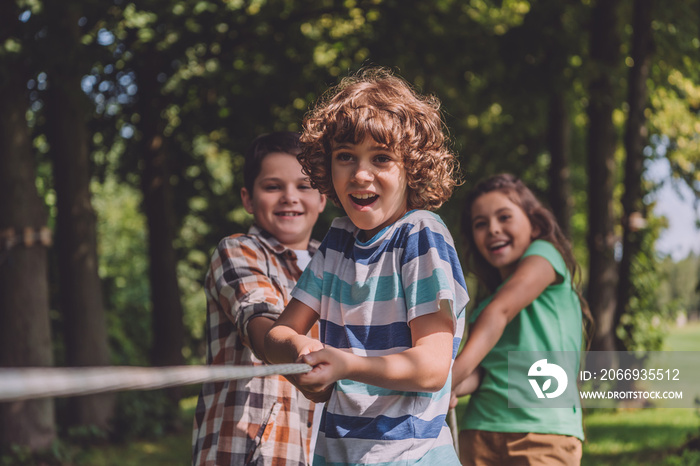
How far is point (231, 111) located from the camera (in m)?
10.1

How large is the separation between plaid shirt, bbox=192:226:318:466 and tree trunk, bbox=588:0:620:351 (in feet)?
23.0

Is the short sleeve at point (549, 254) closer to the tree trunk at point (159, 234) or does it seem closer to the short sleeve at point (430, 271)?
the short sleeve at point (430, 271)

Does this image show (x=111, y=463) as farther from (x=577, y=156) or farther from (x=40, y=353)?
(x=577, y=156)

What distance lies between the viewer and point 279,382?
216cm

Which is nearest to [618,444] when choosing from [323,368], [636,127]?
[636,127]

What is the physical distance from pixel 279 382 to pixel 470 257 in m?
1.21

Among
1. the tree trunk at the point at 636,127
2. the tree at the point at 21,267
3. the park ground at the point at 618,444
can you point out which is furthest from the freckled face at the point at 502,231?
the tree trunk at the point at 636,127

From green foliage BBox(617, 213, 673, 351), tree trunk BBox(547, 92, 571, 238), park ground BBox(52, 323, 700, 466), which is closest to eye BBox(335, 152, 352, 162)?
park ground BBox(52, 323, 700, 466)

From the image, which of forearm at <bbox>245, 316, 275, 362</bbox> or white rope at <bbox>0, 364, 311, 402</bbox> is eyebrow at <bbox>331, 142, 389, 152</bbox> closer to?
forearm at <bbox>245, 316, 275, 362</bbox>

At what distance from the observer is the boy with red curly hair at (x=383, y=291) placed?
154 cm

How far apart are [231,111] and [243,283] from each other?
828 centimetres

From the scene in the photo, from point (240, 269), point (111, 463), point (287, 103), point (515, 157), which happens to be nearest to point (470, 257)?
point (240, 269)

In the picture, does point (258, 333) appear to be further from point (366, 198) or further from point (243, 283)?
point (366, 198)

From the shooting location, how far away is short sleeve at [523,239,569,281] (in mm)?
2768
